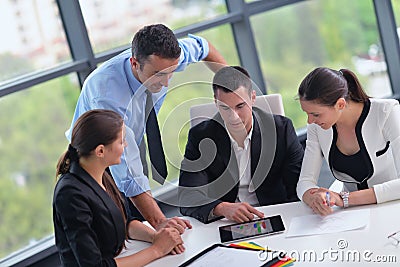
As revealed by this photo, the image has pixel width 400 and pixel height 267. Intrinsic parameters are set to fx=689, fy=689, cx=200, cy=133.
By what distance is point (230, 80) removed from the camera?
2898 millimetres

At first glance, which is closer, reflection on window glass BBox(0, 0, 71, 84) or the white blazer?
the white blazer

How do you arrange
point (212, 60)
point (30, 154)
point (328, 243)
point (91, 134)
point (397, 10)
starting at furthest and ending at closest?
1. point (397, 10)
2. point (30, 154)
3. point (212, 60)
4. point (91, 134)
5. point (328, 243)

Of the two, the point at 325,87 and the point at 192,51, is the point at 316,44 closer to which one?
the point at 192,51

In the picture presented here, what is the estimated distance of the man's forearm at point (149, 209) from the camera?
8.75 ft

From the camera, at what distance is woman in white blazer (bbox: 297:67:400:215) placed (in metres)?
2.48

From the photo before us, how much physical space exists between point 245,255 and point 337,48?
2.98 metres

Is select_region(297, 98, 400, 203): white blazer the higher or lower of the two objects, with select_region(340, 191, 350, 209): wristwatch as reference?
higher

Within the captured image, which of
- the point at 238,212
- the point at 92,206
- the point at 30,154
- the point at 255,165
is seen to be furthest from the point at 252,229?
the point at 30,154

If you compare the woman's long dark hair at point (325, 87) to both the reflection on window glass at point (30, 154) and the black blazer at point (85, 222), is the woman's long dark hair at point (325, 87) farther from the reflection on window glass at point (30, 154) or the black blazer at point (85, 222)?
the reflection on window glass at point (30, 154)

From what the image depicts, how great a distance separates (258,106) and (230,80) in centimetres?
22

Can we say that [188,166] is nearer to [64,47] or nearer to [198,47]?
[198,47]

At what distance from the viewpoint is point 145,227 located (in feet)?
Result: 8.45

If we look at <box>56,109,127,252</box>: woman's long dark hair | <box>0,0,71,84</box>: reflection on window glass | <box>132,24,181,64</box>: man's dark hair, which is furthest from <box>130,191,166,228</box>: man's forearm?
<box>0,0,71,84</box>: reflection on window glass

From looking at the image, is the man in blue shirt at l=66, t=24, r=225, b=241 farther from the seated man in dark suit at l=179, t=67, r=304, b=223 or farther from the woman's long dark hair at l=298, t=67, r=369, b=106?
the woman's long dark hair at l=298, t=67, r=369, b=106
